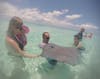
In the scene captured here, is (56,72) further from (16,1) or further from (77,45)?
(16,1)

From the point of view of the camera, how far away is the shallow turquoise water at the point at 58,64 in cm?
224

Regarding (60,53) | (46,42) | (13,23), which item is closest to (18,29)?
(13,23)

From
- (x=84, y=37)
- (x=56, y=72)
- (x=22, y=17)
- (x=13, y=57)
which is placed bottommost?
(x=56, y=72)

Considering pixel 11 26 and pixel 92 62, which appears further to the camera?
pixel 92 62

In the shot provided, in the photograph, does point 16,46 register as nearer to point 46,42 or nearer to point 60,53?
point 46,42

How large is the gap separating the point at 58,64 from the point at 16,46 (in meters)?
0.38

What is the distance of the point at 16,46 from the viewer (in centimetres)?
224

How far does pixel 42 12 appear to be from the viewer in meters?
2.33

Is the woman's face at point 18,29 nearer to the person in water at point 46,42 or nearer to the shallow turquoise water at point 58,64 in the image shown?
the shallow turquoise water at point 58,64

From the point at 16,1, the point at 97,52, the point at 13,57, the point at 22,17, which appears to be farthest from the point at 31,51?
the point at 97,52

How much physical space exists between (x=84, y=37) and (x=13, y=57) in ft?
2.13

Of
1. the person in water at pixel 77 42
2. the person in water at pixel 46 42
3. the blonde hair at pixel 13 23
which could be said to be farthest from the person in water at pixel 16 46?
the person in water at pixel 77 42

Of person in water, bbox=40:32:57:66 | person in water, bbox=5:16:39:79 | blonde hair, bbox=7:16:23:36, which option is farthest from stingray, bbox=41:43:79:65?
blonde hair, bbox=7:16:23:36

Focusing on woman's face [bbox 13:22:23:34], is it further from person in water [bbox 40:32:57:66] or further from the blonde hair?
person in water [bbox 40:32:57:66]
